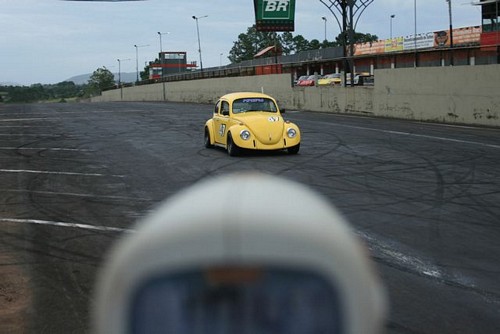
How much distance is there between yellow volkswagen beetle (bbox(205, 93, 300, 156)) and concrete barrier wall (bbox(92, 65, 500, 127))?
9.19 m

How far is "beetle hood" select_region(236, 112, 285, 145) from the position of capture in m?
14.1

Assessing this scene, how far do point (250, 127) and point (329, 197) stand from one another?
5.65 m

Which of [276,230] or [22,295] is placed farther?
[22,295]

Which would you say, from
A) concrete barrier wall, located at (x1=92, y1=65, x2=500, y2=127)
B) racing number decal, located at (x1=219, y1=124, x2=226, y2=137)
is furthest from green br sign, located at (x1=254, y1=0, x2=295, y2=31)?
racing number decal, located at (x1=219, y1=124, x2=226, y2=137)

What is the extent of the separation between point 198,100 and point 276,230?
5631cm

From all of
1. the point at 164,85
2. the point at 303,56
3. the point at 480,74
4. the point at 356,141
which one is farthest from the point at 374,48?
the point at 356,141

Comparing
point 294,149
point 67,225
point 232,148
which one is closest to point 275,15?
point 294,149

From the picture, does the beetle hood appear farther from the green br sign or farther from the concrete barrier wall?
the green br sign

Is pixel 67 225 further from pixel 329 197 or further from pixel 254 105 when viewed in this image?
pixel 254 105

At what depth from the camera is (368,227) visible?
7.12 m

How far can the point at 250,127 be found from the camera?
46.9 feet

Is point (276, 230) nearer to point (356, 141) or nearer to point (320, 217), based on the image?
point (320, 217)

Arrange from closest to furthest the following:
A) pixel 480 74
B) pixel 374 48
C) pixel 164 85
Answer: pixel 480 74 < pixel 164 85 < pixel 374 48

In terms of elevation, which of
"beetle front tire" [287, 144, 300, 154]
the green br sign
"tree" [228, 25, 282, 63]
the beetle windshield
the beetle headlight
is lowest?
"beetle front tire" [287, 144, 300, 154]
